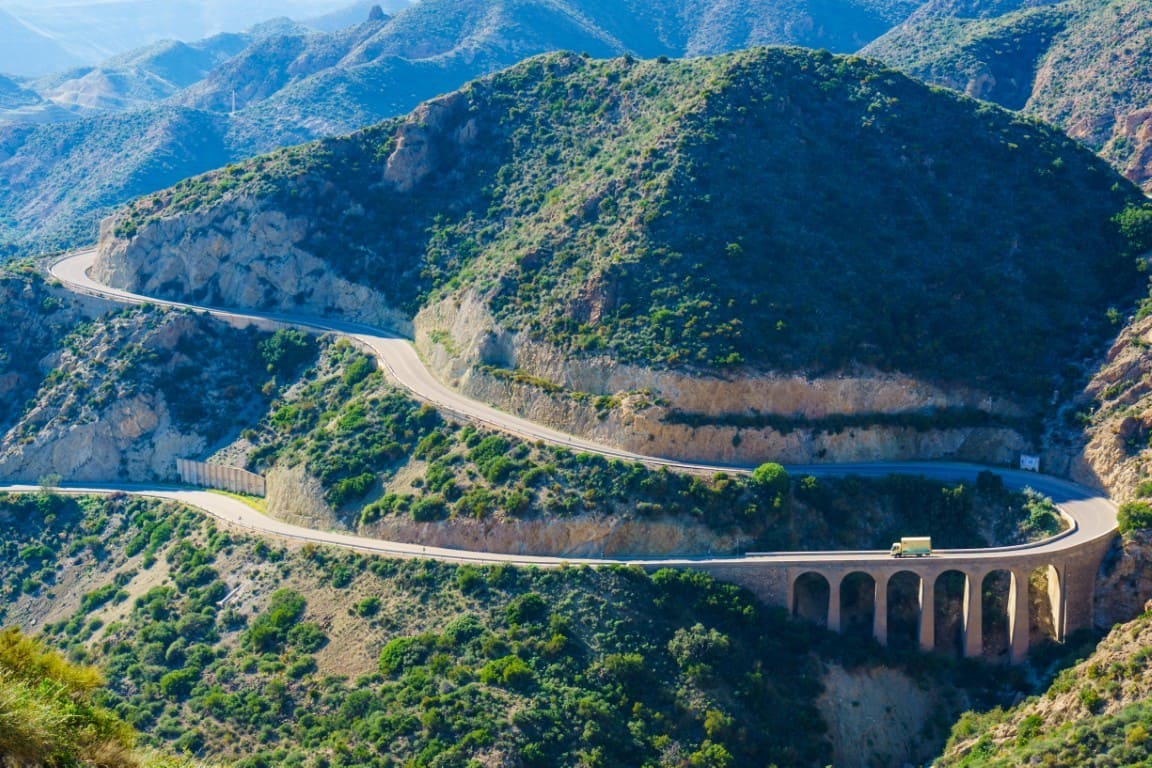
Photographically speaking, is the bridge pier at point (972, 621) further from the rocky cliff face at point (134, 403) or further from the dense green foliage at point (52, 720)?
the rocky cliff face at point (134, 403)

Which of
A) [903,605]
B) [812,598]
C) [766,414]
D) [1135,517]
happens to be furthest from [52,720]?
[1135,517]

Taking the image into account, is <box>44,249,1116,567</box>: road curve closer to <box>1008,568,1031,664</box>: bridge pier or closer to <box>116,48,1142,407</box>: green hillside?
<box>1008,568,1031,664</box>: bridge pier

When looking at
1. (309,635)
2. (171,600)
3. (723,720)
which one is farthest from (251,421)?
(723,720)

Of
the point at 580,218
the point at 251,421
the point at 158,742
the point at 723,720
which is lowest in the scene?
the point at 158,742

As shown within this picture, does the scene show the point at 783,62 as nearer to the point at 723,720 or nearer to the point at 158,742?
the point at 723,720

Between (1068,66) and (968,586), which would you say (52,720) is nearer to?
(968,586)

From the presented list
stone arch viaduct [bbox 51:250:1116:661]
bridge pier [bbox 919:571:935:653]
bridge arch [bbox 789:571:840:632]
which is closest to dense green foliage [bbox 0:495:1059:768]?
bridge arch [bbox 789:571:840:632]
